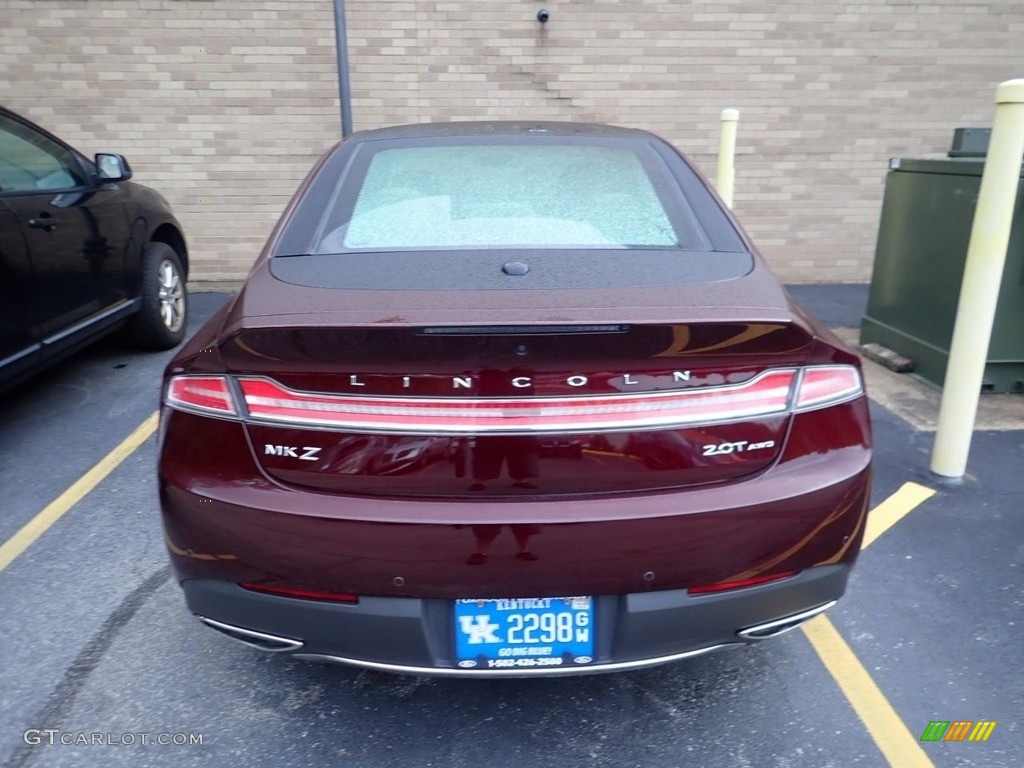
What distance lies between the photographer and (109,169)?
15.2 ft

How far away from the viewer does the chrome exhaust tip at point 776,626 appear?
6.14 feet

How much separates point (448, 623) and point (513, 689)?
2.16 feet

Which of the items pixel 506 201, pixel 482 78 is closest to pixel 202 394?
pixel 506 201

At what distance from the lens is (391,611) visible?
1753 mm

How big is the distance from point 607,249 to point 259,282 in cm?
96

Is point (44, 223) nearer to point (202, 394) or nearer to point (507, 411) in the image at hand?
point (202, 394)

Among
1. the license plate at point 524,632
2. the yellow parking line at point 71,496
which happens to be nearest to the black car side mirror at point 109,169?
the yellow parking line at point 71,496

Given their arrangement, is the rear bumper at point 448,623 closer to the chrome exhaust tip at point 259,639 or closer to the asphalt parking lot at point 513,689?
the chrome exhaust tip at point 259,639

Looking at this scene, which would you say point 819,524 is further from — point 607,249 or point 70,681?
point 70,681

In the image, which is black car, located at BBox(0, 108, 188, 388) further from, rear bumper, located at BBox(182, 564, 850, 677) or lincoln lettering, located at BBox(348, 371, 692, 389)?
lincoln lettering, located at BBox(348, 371, 692, 389)

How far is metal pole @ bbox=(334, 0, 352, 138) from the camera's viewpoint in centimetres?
632

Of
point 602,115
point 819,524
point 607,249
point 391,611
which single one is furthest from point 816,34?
point 391,611

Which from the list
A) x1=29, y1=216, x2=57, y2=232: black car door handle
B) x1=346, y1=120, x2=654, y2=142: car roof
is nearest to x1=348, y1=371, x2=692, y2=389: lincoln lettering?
x1=346, y1=120, x2=654, y2=142: car roof

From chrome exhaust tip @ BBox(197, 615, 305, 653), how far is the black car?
96.8 inches
